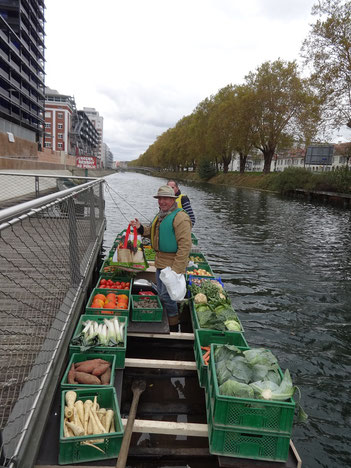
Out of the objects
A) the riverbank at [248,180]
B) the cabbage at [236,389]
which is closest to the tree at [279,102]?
the riverbank at [248,180]

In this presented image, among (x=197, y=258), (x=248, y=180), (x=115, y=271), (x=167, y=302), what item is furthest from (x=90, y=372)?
(x=248, y=180)

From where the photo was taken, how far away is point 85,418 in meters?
3.14

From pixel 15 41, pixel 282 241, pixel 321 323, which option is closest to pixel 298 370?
pixel 321 323

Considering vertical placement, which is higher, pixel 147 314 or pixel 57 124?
pixel 57 124

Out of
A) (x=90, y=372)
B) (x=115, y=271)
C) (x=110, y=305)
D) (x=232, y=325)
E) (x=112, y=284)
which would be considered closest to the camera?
(x=90, y=372)

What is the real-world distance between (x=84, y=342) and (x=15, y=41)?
69815 millimetres

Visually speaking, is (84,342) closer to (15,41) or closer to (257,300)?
(257,300)

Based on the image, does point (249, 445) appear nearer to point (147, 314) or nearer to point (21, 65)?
point (147, 314)

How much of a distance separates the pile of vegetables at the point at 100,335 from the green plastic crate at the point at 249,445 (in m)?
1.71

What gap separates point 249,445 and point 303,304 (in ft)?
18.5

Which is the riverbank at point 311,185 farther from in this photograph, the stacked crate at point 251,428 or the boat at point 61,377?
the stacked crate at point 251,428

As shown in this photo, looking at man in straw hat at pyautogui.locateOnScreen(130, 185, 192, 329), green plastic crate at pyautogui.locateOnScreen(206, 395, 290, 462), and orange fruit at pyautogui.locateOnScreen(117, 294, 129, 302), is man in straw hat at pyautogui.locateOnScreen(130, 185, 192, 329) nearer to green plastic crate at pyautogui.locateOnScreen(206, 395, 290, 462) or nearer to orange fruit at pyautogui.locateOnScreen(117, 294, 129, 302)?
orange fruit at pyautogui.locateOnScreen(117, 294, 129, 302)

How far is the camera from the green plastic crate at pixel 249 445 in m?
3.08

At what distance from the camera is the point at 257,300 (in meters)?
A: 8.34
